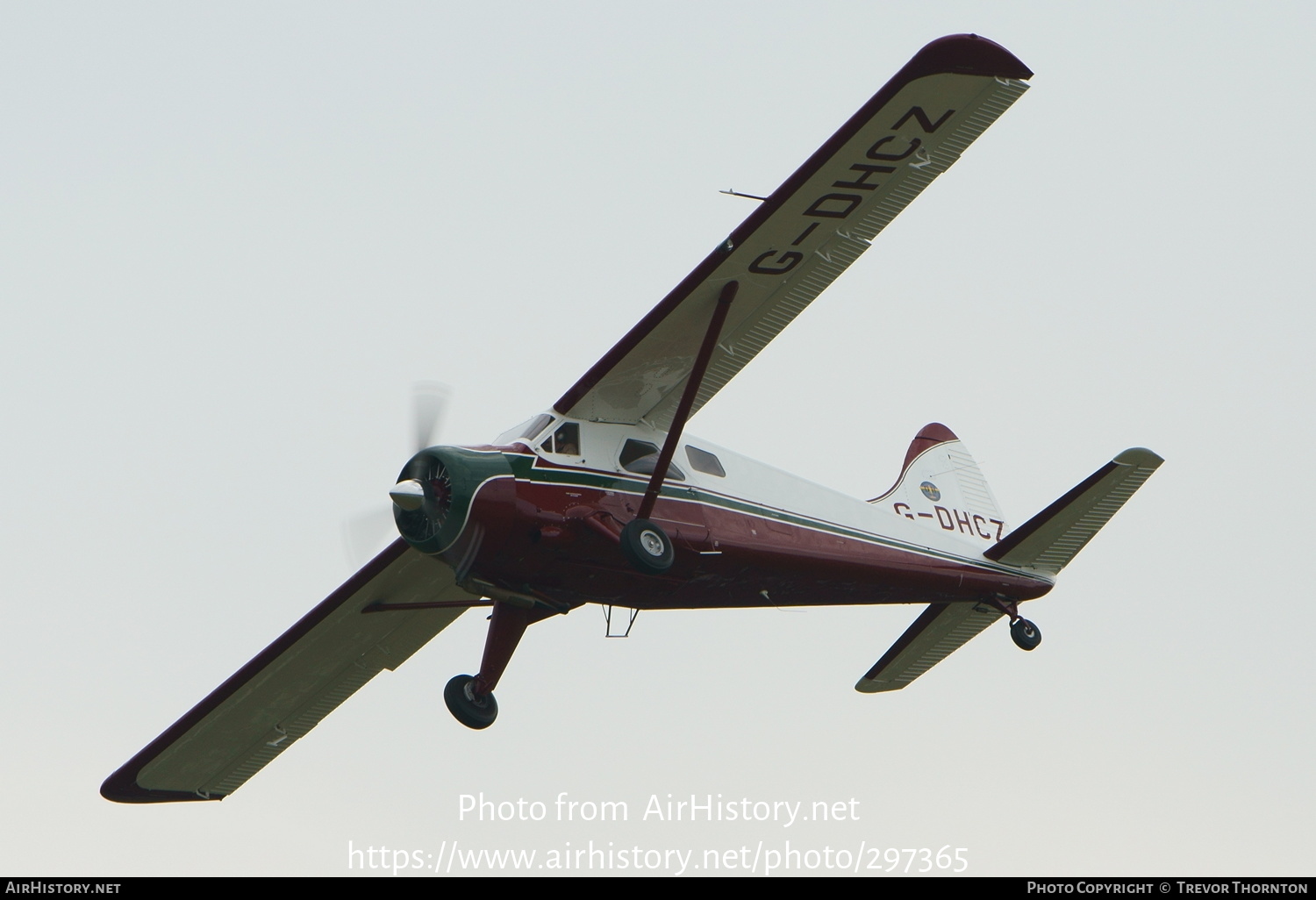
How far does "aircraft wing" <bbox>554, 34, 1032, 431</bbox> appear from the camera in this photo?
1338 centimetres

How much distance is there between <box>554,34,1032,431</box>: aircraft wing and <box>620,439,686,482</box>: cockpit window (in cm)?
28

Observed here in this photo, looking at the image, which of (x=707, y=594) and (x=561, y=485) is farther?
(x=707, y=594)

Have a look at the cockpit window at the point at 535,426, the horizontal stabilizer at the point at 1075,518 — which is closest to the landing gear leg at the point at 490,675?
the cockpit window at the point at 535,426

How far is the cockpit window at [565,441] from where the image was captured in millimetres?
14602

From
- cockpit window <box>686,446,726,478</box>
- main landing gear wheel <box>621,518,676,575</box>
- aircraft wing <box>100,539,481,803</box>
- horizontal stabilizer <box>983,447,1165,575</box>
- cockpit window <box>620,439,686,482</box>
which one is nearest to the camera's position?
main landing gear wheel <box>621,518,676,575</box>

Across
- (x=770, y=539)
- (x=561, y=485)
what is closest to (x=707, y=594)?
(x=770, y=539)

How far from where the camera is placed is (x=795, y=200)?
1398cm

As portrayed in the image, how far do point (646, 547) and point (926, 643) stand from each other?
560 centimetres

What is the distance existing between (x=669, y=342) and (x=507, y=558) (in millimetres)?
2515

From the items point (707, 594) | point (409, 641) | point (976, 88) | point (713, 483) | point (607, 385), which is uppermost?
point (976, 88)

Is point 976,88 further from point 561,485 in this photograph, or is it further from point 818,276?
point 561,485

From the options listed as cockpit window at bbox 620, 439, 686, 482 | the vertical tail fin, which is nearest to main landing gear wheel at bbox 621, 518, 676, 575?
cockpit window at bbox 620, 439, 686, 482

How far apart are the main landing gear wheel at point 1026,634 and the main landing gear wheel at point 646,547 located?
16.3 feet

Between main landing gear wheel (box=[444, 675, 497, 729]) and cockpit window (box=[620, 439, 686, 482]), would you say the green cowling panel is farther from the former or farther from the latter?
main landing gear wheel (box=[444, 675, 497, 729])
